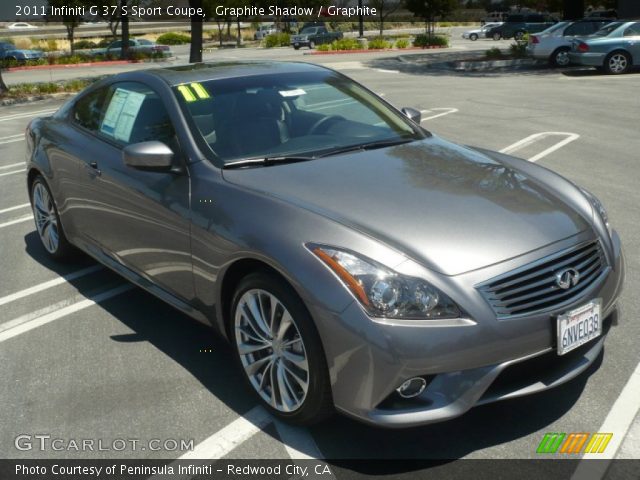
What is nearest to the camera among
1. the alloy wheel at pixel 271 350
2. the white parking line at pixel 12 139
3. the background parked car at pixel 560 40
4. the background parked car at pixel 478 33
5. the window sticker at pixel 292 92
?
the alloy wheel at pixel 271 350

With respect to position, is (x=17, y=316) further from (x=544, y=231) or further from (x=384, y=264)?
(x=544, y=231)

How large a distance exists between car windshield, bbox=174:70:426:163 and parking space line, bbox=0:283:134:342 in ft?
5.60

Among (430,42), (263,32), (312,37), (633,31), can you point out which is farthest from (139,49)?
(633,31)

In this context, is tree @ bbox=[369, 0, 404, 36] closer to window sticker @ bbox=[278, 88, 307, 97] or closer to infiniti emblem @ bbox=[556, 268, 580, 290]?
window sticker @ bbox=[278, 88, 307, 97]

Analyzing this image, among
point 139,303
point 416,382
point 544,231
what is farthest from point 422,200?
point 139,303

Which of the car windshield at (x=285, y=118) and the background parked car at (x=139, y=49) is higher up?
the background parked car at (x=139, y=49)

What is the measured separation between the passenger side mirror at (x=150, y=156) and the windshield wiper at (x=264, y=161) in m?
0.33

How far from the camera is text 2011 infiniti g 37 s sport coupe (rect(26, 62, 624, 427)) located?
3.02 meters

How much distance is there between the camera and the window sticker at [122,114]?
15.8 feet

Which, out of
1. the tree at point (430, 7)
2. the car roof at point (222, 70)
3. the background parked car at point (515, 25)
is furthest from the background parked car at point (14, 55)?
the car roof at point (222, 70)

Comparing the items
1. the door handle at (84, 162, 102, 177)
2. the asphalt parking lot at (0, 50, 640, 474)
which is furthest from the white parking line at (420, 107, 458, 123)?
the door handle at (84, 162, 102, 177)

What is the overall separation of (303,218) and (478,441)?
49.6 inches

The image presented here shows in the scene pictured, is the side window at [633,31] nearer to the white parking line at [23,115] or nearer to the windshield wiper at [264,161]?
the white parking line at [23,115]

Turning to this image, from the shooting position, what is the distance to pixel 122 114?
496 cm
